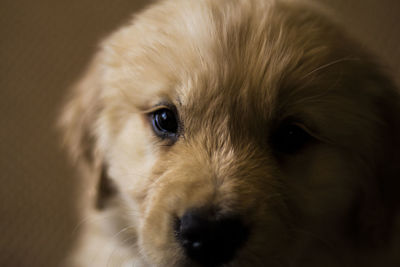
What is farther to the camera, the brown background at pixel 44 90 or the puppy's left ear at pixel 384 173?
the brown background at pixel 44 90

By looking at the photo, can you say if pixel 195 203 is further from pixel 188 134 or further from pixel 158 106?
pixel 158 106

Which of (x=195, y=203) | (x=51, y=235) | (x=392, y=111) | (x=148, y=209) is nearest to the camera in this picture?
(x=195, y=203)

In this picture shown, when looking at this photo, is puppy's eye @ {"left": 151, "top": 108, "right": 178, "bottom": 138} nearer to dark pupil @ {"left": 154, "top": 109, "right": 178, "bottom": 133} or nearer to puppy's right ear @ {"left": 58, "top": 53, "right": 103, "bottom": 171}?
dark pupil @ {"left": 154, "top": 109, "right": 178, "bottom": 133}

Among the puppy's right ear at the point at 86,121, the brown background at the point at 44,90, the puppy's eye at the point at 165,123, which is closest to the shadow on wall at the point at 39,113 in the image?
the brown background at the point at 44,90

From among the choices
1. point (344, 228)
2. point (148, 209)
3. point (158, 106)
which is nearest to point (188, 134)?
point (158, 106)

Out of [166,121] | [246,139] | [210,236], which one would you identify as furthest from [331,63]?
[210,236]

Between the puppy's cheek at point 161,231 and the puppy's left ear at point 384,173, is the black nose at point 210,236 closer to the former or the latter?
the puppy's cheek at point 161,231

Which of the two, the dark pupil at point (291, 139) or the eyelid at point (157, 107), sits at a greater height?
the eyelid at point (157, 107)

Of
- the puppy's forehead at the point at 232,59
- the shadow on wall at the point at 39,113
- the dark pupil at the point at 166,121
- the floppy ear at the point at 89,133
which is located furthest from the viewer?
the shadow on wall at the point at 39,113

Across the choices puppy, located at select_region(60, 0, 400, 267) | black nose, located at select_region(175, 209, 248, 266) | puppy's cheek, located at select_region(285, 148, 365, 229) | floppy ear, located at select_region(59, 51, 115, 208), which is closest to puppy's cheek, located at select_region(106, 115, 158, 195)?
puppy, located at select_region(60, 0, 400, 267)
